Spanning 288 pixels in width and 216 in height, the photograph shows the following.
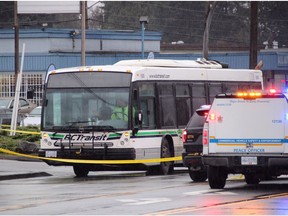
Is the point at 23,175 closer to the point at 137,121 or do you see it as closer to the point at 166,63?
the point at 137,121

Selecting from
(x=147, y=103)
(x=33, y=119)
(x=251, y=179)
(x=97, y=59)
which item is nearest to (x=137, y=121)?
(x=147, y=103)

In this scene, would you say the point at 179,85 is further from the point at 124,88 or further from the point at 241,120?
the point at 241,120

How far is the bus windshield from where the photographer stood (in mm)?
24984

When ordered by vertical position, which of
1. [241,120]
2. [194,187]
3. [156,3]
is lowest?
[194,187]

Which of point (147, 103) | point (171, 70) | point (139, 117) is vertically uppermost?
point (171, 70)

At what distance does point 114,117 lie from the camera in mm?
24984

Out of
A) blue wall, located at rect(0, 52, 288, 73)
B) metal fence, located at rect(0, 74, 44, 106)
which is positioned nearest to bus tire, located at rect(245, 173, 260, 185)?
metal fence, located at rect(0, 74, 44, 106)

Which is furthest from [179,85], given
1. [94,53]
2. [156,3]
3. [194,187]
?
[156,3]

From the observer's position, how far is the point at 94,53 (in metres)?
66.8

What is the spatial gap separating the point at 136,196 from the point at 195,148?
4.30 m

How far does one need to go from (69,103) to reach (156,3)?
77.7 metres

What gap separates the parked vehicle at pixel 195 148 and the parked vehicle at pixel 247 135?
2210 millimetres

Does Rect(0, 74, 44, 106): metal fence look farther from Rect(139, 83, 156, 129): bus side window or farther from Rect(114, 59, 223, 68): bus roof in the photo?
Rect(139, 83, 156, 129): bus side window

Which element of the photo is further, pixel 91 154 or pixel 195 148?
pixel 91 154
